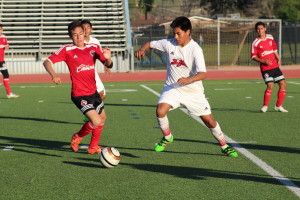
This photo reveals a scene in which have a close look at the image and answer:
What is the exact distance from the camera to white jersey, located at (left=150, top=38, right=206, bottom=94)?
694cm

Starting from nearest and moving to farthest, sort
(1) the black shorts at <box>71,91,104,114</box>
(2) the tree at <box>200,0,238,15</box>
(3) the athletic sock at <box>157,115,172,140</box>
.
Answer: (1) the black shorts at <box>71,91,104,114</box>
(3) the athletic sock at <box>157,115,172,140</box>
(2) the tree at <box>200,0,238,15</box>

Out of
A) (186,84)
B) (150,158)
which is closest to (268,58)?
(186,84)

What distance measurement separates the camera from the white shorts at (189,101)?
7.04 metres

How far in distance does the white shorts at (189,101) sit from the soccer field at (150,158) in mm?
612

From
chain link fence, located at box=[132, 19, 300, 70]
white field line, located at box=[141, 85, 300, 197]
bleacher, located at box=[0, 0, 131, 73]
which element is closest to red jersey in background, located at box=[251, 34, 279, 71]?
white field line, located at box=[141, 85, 300, 197]

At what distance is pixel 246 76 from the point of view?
23500mm

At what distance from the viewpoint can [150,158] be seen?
6.98 m

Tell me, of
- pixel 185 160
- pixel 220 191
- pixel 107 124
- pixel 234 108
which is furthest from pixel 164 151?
pixel 234 108

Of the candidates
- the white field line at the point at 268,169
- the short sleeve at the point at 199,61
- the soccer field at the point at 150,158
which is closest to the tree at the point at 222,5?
the soccer field at the point at 150,158

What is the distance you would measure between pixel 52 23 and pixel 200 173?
24706 millimetres

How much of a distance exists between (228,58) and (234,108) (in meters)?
20.9

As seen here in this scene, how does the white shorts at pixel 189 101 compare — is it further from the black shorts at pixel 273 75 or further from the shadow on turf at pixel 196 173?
the black shorts at pixel 273 75

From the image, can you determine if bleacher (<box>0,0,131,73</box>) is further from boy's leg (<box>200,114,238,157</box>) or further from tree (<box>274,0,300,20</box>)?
tree (<box>274,0,300,20</box>)

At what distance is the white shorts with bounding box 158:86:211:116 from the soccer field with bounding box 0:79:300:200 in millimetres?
612
